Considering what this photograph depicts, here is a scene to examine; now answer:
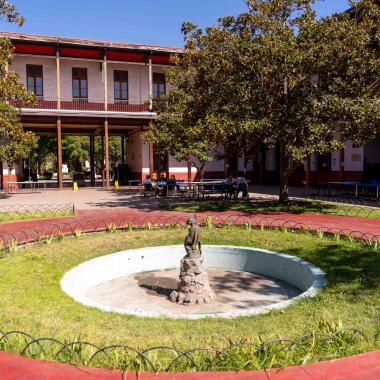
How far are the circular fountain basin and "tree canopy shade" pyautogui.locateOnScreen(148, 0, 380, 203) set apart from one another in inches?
205

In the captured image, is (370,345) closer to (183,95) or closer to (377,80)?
(377,80)

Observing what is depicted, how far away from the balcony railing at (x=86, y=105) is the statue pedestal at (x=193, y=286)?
20.6 metres

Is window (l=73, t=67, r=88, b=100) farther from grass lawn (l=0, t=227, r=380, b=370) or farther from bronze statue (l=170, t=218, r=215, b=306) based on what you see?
bronze statue (l=170, t=218, r=215, b=306)

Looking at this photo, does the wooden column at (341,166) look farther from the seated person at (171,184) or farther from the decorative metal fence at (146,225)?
the decorative metal fence at (146,225)

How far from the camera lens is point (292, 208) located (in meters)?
15.8

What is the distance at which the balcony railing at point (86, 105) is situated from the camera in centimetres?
2764

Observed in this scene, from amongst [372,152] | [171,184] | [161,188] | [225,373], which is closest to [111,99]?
[161,188]

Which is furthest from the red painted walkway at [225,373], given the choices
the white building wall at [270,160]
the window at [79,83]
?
the window at [79,83]

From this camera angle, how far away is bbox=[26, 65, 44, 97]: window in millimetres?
29391

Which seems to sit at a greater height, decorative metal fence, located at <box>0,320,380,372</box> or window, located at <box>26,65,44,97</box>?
window, located at <box>26,65,44,97</box>

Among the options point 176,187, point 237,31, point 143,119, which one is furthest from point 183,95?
point 143,119

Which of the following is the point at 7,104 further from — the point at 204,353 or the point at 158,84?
the point at 204,353

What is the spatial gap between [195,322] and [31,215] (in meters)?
10.3

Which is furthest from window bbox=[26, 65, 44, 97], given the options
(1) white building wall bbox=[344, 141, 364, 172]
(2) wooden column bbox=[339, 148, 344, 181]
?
(1) white building wall bbox=[344, 141, 364, 172]
